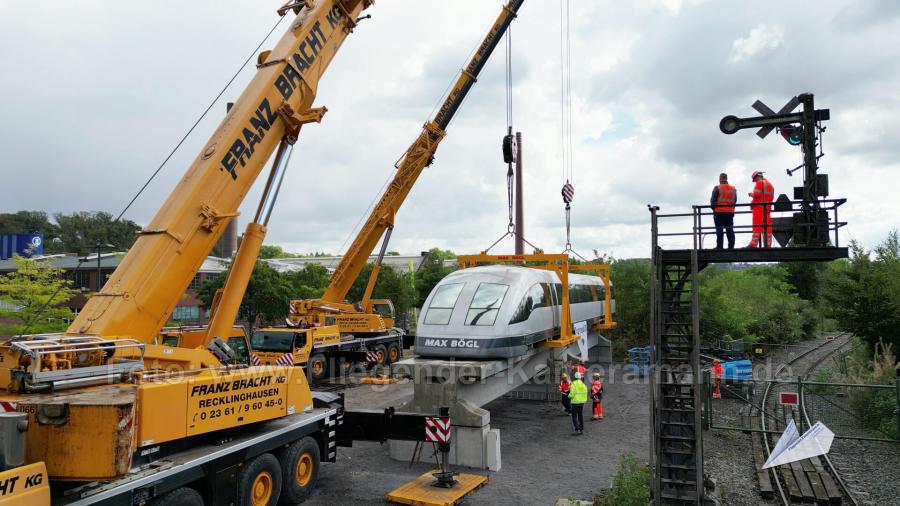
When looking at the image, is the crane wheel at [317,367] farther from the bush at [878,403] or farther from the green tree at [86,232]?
the green tree at [86,232]

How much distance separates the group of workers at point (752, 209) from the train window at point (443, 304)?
5.77 metres

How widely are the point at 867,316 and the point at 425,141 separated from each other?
16.3 m

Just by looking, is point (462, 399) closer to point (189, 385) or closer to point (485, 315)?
point (485, 315)

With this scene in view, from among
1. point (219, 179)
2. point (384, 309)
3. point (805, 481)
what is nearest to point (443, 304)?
point (219, 179)

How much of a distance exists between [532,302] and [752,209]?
18.3 feet

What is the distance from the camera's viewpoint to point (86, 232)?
275 feet

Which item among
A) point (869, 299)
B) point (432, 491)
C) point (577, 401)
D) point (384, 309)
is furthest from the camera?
point (384, 309)

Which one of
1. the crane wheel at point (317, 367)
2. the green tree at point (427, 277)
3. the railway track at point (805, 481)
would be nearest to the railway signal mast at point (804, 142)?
the railway track at point (805, 481)

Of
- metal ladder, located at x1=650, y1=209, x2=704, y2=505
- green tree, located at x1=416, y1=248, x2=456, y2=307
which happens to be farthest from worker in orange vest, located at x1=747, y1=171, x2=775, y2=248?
green tree, located at x1=416, y1=248, x2=456, y2=307

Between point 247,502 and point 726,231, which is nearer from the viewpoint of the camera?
point 247,502

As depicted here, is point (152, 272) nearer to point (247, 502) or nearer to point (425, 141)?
point (247, 502)

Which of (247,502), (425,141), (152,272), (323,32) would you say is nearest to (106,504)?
(247,502)

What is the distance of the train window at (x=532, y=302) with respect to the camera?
13.8m

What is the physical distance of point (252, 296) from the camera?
111ft
